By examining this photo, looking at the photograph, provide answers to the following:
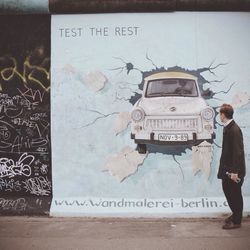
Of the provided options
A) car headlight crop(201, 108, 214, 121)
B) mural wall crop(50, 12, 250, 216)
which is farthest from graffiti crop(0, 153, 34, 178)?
car headlight crop(201, 108, 214, 121)

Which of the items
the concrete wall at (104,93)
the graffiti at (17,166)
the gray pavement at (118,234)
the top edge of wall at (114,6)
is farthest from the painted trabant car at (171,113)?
the graffiti at (17,166)

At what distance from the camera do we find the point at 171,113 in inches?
307

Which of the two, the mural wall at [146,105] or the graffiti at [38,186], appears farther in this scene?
the graffiti at [38,186]

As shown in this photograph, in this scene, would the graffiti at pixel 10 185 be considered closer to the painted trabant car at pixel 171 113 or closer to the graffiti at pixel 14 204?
the graffiti at pixel 14 204

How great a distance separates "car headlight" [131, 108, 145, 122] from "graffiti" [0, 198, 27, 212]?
7.14 ft

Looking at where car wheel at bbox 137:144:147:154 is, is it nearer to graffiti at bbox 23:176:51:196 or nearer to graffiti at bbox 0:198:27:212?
graffiti at bbox 23:176:51:196

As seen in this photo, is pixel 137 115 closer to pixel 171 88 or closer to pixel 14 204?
pixel 171 88

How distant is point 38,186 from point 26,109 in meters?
1.23

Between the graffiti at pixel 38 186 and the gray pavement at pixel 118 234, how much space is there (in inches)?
17.0

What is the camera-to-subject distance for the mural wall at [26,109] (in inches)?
315

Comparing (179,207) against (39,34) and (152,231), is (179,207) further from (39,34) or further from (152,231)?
(39,34)

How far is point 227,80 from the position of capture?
25.6 ft

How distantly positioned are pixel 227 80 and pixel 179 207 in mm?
2075

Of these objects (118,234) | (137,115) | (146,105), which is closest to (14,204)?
(118,234)
